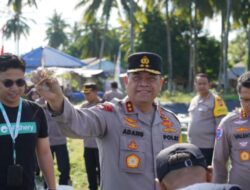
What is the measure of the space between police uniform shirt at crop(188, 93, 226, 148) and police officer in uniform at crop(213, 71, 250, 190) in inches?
92.1

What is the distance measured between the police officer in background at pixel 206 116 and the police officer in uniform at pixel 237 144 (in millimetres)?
2337

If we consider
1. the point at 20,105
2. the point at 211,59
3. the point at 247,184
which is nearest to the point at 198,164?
the point at 20,105

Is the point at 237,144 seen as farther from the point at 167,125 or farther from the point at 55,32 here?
the point at 55,32

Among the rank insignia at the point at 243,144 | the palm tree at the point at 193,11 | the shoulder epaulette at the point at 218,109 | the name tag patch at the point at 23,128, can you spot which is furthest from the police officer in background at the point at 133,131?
the palm tree at the point at 193,11

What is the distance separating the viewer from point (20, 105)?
3.38m

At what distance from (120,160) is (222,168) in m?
1.41

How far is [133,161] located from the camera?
2.91 meters

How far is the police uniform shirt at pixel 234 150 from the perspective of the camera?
3.81 meters

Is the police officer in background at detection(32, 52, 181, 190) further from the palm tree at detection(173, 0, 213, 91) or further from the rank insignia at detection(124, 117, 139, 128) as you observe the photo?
the palm tree at detection(173, 0, 213, 91)

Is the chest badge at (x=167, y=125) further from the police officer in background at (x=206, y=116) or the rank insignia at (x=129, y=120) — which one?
the police officer in background at (x=206, y=116)

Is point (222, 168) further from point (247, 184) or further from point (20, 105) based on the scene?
point (20, 105)

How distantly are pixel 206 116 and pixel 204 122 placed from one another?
0.09 metres

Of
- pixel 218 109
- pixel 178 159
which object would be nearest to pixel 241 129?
pixel 178 159

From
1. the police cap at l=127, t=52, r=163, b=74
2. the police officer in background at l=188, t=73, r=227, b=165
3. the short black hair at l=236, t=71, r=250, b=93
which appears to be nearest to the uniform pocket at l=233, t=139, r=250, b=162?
the short black hair at l=236, t=71, r=250, b=93
